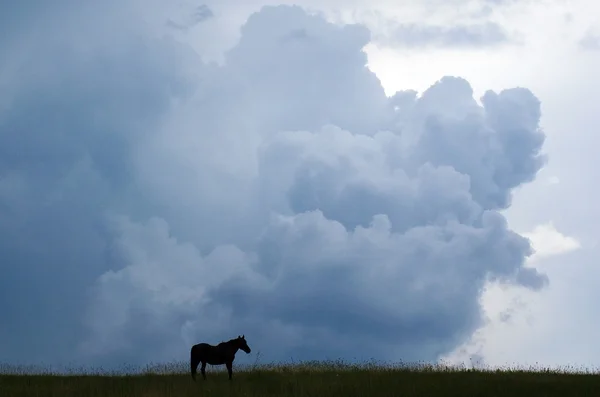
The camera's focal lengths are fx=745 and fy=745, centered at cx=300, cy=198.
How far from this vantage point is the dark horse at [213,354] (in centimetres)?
3191

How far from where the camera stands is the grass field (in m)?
28.9

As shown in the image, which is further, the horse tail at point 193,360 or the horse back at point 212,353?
the horse back at point 212,353

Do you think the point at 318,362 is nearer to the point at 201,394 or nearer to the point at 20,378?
the point at 201,394

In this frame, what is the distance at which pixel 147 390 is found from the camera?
29.0 meters

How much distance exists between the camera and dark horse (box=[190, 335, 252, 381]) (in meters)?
31.9

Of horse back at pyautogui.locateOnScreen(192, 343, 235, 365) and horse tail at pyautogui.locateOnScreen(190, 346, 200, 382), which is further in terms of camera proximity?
horse back at pyautogui.locateOnScreen(192, 343, 235, 365)

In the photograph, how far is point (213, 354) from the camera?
31.9 m

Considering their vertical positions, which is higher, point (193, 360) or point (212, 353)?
point (212, 353)

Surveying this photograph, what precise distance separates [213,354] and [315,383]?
4.80 m

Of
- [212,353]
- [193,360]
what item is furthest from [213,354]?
[193,360]

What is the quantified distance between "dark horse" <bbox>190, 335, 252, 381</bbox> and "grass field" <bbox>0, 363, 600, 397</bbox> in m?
0.68

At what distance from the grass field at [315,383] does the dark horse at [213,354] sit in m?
0.68

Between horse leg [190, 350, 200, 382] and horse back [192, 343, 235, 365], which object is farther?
horse back [192, 343, 235, 365]

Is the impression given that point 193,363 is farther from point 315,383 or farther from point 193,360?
point 315,383
